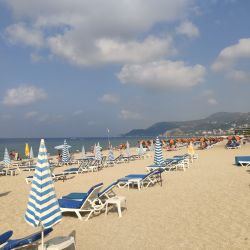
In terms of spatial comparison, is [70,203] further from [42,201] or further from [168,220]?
[42,201]

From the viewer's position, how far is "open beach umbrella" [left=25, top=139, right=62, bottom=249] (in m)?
5.12

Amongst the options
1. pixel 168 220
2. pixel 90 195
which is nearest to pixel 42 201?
pixel 90 195

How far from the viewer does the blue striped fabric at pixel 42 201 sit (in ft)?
16.8

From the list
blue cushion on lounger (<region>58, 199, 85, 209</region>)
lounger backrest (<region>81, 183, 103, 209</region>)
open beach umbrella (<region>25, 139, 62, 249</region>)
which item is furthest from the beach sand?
open beach umbrella (<region>25, 139, 62, 249</region>)

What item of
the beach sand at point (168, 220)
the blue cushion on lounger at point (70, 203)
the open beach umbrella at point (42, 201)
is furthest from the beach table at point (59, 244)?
the blue cushion on lounger at point (70, 203)

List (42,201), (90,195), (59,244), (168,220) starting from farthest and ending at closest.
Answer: (90,195)
(168,220)
(42,201)
(59,244)

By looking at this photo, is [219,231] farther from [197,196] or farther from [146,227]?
[197,196]

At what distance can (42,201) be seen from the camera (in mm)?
5156

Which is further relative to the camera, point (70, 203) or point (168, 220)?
point (70, 203)

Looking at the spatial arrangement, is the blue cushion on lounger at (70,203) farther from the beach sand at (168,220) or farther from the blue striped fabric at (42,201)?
the blue striped fabric at (42,201)

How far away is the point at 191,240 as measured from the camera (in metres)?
5.80

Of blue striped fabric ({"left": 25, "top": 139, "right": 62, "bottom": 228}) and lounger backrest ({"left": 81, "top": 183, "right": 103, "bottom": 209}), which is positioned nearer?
blue striped fabric ({"left": 25, "top": 139, "right": 62, "bottom": 228})

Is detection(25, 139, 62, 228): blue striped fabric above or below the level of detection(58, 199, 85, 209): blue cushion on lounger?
above

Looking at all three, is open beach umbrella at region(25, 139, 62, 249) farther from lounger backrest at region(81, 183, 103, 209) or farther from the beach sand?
lounger backrest at region(81, 183, 103, 209)
